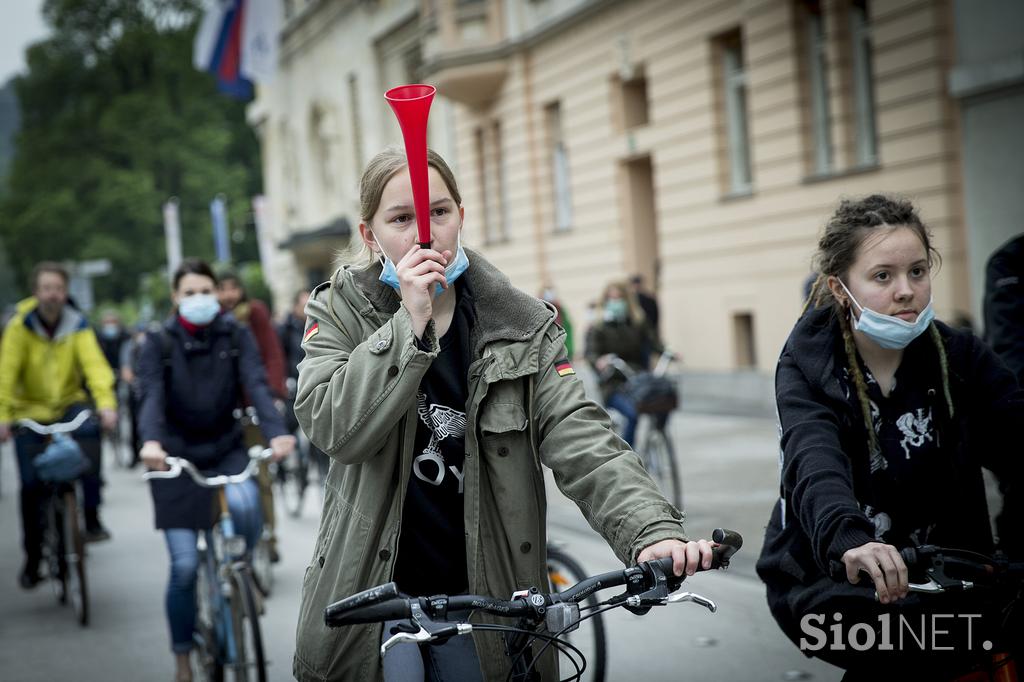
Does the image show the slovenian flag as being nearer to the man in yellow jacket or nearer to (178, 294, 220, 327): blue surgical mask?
the man in yellow jacket

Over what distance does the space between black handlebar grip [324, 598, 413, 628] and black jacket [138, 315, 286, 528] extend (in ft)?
11.8

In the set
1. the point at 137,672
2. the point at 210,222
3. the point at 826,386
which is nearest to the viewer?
the point at 826,386

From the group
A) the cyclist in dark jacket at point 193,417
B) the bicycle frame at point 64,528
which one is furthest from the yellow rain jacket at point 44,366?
the cyclist in dark jacket at point 193,417

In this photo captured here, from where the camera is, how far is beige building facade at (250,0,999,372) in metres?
15.5

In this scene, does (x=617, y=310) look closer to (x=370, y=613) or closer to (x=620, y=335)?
(x=620, y=335)

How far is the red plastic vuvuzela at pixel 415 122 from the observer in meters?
2.52

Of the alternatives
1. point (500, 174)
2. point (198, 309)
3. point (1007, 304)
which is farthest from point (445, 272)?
point (500, 174)

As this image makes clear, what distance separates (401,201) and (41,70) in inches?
2267

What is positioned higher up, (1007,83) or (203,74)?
(203,74)

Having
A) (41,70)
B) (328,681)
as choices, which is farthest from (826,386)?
(41,70)

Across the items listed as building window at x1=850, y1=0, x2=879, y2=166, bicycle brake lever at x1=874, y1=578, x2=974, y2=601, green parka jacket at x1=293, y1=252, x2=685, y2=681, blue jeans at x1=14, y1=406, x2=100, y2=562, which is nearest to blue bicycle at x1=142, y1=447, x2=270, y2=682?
green parka jacket at x1=293, y1=252, x2=685, y2=681

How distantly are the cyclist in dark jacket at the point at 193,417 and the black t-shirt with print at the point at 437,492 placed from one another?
9.20ft

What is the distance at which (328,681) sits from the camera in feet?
9.76

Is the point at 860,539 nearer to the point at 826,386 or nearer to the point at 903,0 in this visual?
the point at 826,386
